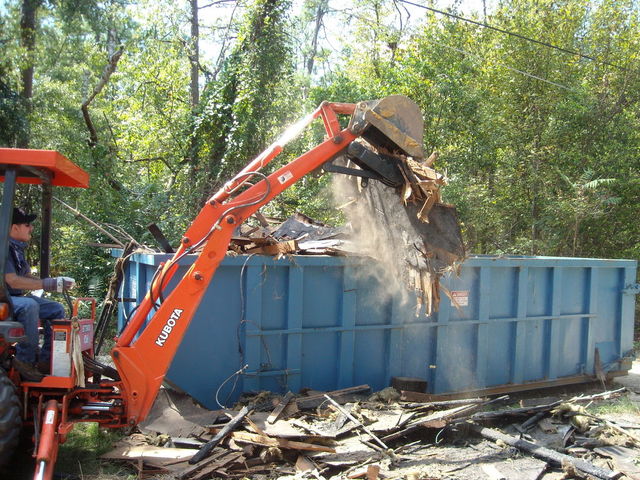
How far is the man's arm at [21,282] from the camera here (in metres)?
4.18

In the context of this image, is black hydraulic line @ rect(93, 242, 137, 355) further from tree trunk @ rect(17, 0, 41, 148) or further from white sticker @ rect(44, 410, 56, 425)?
tree trunk @ rect(17, 0, 41, 148)

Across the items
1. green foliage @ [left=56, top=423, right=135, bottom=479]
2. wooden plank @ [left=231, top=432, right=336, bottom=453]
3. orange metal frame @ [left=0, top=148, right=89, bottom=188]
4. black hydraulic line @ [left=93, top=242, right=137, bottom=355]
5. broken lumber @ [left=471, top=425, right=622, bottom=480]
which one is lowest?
green foliage @ [left=56, top=423, right=135, bottom=479]

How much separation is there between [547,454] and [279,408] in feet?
7.89

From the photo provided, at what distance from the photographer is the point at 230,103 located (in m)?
13.1

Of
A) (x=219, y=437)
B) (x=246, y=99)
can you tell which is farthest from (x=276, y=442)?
(x=246, y=99)

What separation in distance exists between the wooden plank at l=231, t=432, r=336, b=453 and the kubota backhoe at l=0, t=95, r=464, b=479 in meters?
0.82

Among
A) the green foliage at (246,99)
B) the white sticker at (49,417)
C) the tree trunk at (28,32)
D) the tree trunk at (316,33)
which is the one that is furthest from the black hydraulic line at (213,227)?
the tree trunk at (316,33)

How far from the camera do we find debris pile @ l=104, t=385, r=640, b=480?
4727 millimetres

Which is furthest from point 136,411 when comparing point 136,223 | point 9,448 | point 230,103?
point 230,103

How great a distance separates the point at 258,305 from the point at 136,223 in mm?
6003

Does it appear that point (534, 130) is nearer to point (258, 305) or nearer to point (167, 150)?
point (167, 150)

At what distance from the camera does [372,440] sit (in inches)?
203

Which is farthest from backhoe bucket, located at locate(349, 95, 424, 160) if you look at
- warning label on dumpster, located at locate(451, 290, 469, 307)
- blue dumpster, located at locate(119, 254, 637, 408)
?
warning label on dumpster, located at locate(451, 290, 469, 307)

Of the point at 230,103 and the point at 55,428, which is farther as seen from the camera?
the point at 230,103
